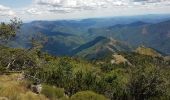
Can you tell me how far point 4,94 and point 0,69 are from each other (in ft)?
198

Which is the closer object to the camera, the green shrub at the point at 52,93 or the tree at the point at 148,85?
the green shrub at the point at 52,93

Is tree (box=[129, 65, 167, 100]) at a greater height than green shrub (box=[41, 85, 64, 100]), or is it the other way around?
green shrub (box=[41, 85, 64, 100])

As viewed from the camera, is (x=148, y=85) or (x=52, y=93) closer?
(x=52, y=93)

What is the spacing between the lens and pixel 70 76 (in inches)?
5177

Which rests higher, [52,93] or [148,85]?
[52,93]

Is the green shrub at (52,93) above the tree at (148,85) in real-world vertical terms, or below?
above

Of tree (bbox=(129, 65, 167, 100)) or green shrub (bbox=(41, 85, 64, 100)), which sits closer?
green shrub (bbox=(41, 85, 64, 100))

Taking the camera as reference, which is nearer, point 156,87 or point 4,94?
point 4,94

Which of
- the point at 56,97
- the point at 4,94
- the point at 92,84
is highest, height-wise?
the point at 4,94

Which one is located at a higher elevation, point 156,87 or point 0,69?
point 0,69

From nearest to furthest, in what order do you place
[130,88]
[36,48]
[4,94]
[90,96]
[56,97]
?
1. [4,94]
2. [90,96]
3. [56,97]
4. [130,88]
5. [36,48]

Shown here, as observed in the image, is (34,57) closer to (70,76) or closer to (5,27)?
(5,27)

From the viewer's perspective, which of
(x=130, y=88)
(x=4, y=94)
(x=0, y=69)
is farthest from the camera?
(x=130, y=88)

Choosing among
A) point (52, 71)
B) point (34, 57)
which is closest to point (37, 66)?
point (34, 57)
